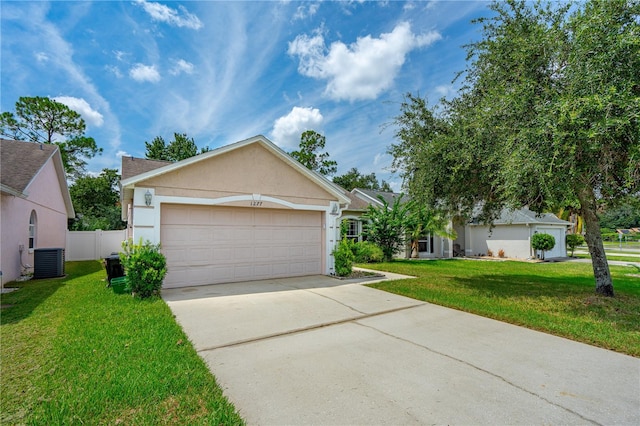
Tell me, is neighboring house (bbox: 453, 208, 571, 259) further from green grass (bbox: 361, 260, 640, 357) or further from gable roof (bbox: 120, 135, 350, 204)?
gable roof (bbox: 120, 135, 350, 204)

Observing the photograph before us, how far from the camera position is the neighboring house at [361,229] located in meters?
17.5

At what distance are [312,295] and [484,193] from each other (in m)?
5.92

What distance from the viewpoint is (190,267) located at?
8641 mm

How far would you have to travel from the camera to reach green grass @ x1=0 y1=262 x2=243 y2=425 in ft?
9.29

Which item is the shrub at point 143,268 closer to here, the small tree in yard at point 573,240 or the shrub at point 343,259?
the shrub at point 343,259

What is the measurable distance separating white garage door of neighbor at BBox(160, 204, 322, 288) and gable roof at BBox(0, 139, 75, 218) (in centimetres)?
475

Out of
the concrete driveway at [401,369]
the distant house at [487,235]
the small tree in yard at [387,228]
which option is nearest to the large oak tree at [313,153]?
the distant house at [487,235]

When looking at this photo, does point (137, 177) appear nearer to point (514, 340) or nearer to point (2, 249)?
point (2, 249)

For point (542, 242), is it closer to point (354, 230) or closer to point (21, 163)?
point (354, 230)

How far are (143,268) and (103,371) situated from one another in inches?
152

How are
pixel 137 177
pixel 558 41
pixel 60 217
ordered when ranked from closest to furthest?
pixel 558 41 < pixel 137 177 < pixel 60 217

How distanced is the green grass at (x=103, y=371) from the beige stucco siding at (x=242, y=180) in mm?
3323

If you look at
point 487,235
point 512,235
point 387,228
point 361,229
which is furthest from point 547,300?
point 487,235

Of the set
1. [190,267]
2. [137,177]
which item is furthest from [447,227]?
[137,177]
